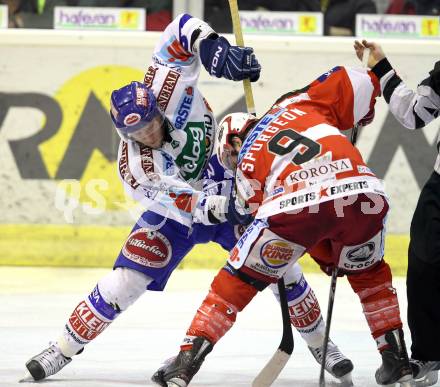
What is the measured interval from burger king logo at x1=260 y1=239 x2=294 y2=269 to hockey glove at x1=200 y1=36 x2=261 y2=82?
0.81 meters

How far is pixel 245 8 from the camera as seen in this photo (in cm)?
747

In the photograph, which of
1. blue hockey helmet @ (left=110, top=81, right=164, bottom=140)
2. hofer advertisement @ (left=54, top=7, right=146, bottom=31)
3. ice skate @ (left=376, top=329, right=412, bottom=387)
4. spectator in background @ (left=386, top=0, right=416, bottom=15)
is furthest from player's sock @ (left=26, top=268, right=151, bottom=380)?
spectator in background @ (left=386, top=0, right=416, bottom=15)

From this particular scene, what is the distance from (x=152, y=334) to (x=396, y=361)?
173 centimetres

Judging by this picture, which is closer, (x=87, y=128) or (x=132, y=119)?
(x=132, y=119)

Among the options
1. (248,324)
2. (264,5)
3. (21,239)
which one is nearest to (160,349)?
(248,324)

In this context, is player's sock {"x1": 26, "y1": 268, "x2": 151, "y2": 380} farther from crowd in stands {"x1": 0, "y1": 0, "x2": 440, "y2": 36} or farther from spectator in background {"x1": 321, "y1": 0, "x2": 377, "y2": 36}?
spectator in background {"x1": 321, "y1": 0, "x2": 377, "y2": 36}

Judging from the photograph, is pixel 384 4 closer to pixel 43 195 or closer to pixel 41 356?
pixel 43 195

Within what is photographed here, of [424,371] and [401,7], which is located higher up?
[401,7]

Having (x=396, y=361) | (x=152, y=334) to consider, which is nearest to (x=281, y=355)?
(x=396, y=361)

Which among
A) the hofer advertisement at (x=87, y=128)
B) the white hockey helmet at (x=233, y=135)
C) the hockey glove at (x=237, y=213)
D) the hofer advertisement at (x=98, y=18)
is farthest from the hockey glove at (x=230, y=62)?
the hofer advertisement at (x=98, y=18)

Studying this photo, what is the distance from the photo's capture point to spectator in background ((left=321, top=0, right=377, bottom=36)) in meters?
7.46

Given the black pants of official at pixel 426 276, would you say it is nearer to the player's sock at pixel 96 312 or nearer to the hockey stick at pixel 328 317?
the hockey stick at pixel 328 317

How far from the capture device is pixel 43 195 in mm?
7281

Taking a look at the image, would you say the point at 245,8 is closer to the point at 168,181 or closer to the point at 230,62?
the point at 230,62
